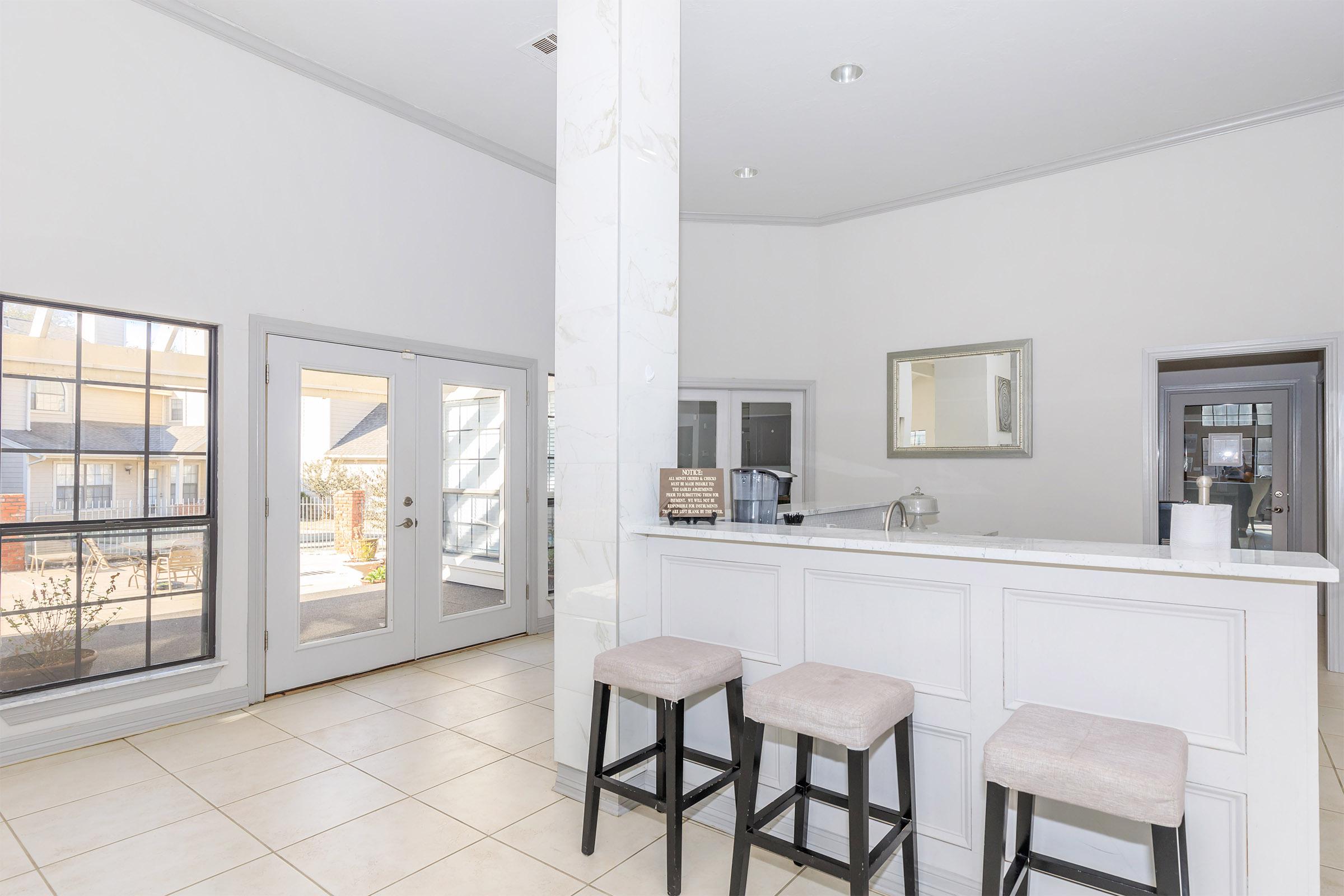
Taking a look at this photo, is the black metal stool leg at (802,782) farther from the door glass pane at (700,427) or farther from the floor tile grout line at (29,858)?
the door glass pane at (700,427)

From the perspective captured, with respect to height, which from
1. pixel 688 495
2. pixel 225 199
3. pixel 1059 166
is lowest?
pixel 688 495

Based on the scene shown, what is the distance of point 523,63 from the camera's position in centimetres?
393

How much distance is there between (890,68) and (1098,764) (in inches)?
146

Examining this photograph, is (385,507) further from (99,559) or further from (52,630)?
(52,630)

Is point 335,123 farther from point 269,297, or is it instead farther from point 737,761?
point 737,761

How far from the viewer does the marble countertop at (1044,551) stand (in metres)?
1.61

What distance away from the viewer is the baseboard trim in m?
3.05

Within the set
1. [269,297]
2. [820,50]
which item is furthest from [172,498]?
[820,50]

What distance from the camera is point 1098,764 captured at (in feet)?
4.88

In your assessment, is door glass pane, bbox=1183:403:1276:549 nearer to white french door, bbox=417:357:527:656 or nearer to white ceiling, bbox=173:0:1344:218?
white ceiling, bbox=173:0:1344:218

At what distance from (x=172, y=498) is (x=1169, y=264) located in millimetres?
6092

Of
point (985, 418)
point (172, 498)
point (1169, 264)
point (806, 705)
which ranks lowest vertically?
point (806, 705)

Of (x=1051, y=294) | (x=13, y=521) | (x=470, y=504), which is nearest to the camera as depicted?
(x=13, y=521)

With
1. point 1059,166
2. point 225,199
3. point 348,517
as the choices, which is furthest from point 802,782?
point 1059,166
